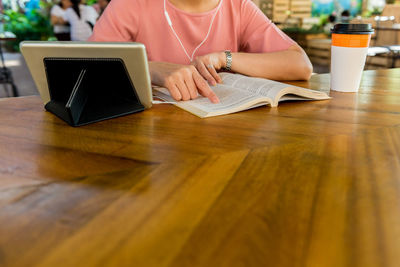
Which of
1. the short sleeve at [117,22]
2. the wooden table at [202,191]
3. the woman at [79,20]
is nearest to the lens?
the wooden table at [202,191]

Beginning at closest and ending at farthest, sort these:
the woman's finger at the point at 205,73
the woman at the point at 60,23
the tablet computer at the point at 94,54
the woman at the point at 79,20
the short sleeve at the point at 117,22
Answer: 1. the tablet computer at the point at 94,54
2. the woman's finger at the point at 205,73
3. the short sleeve at the point at 117,22
4. the woman at the point at 79,20
5. the woman at the point at 60,23

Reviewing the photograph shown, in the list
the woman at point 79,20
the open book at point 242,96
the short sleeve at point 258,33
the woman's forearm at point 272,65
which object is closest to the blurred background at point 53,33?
the woman at point 79,20

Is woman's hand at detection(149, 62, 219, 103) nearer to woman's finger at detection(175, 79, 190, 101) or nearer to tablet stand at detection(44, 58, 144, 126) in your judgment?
woman's finger at detection(175, 79, 190, 101)

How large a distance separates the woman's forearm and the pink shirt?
4.8 inches

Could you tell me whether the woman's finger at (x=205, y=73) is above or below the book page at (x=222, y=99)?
above

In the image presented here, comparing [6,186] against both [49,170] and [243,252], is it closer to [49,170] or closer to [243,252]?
[49,170]

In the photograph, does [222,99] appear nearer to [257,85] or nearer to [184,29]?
[257,85]

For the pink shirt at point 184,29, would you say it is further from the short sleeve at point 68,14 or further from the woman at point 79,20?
the short sleeve at point 68,14

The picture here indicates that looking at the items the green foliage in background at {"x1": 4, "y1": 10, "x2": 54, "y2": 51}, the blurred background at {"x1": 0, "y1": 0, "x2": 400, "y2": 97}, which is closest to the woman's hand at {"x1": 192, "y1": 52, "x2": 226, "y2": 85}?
the blurred background at {"x1": 0, "y1": 0, "x2": 400, "y2": 97}

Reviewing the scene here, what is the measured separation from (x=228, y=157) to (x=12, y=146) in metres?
0.37

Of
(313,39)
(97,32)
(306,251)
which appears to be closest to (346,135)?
(306,251)

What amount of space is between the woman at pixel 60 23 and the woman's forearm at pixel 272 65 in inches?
162

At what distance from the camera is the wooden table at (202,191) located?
310 mm

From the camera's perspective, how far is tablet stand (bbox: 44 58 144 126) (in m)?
0.70
